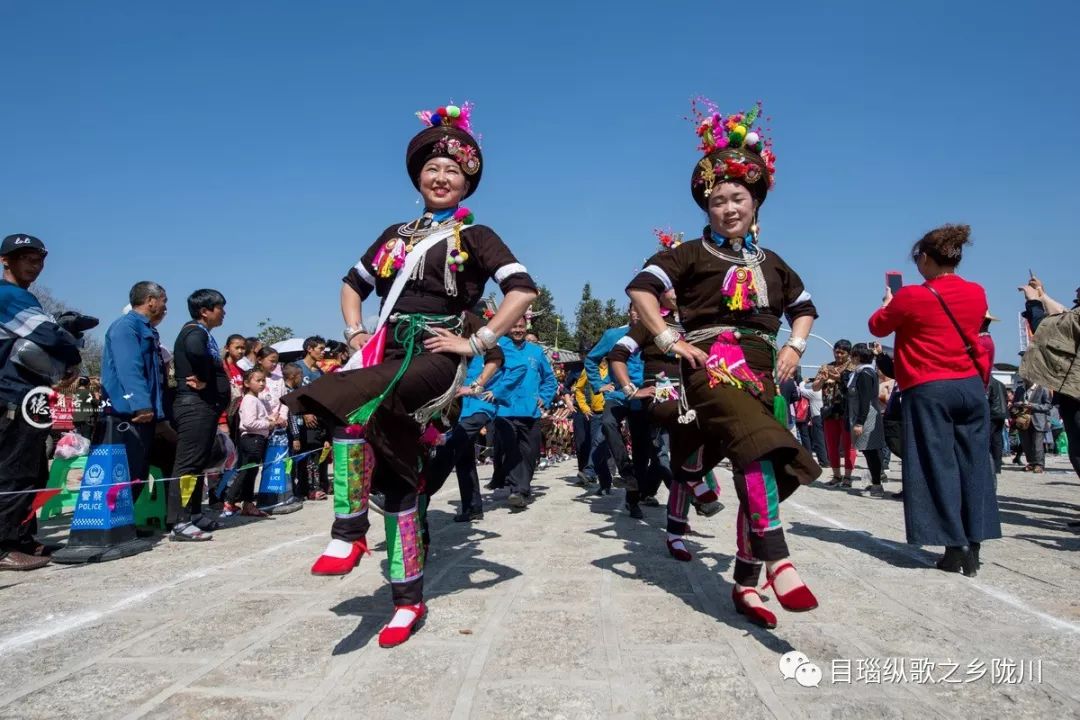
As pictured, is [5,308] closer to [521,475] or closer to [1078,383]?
[521,475]

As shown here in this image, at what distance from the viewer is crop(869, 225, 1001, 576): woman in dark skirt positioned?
4359 millimetres

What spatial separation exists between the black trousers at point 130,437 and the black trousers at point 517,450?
3.48 meters

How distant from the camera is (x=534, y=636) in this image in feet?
9.48

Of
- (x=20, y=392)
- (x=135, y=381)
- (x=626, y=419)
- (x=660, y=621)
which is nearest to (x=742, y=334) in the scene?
(x=660, y=621)

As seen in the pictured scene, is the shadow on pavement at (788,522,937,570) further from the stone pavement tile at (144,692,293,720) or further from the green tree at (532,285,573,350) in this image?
the green tree at (532,285,573,350)

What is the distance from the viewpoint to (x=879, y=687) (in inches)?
92.4

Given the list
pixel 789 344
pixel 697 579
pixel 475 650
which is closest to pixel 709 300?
pixel 789 344

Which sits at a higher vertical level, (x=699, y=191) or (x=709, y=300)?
(x=699, y=191)

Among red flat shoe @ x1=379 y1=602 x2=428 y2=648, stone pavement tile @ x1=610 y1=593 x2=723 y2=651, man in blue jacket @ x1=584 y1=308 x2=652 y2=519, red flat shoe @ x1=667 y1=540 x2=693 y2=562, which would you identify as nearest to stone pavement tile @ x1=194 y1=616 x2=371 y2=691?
red flat shoe @ x1=379 y1=602 x2=428 y2=648

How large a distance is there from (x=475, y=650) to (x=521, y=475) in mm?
4808

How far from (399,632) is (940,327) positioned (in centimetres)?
384

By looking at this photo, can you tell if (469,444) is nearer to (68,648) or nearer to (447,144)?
(447,144)

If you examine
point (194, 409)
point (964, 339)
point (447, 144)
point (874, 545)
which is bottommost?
point (874, 545)

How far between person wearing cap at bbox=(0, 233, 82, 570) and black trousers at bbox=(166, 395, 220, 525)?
1075 millimetres
